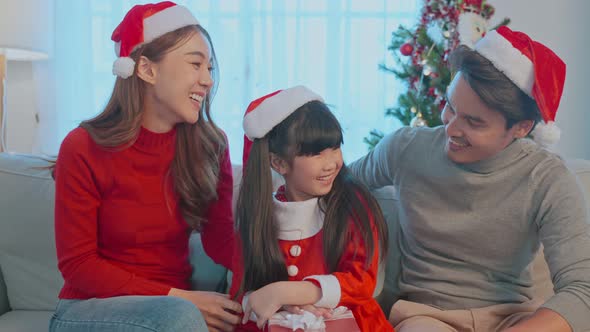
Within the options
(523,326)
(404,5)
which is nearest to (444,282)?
(523,326)

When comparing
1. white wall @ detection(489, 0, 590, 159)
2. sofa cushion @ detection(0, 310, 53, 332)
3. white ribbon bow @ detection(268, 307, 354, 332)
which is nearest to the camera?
white ribbon bow @ detection(268, 307, 354, 332)

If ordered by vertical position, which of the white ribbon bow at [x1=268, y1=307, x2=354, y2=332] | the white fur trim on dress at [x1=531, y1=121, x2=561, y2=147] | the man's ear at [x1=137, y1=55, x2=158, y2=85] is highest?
the man's ear at [x1=137, y1=55, x2=158, y2=85]

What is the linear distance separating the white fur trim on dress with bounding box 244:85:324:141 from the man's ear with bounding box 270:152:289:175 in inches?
2.7

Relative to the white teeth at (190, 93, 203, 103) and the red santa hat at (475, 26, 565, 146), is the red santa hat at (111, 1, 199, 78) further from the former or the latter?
the red santa hat at (475, 26, 565, 146)

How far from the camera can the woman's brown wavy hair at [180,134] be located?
4.62 ft

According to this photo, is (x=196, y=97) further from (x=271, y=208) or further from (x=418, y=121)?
(x=418, y=121)

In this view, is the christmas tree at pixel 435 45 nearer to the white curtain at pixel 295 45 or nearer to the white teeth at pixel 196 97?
the white curtain at pixel 295 45

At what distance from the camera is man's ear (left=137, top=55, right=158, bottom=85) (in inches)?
55.9

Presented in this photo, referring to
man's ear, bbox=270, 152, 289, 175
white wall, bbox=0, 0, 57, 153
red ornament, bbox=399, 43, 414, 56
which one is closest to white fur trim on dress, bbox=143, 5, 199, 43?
man's ear, bbox=270, 152, 289, 175

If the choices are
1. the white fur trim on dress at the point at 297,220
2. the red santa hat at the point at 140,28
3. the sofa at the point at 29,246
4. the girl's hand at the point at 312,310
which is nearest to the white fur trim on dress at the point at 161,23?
the red santa hat at the point at 140,28

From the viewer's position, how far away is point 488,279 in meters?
1.40

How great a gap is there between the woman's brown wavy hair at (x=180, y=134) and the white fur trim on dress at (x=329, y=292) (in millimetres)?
437

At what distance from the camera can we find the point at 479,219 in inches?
54.2

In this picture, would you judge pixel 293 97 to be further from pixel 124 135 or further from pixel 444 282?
pixel 444 282
